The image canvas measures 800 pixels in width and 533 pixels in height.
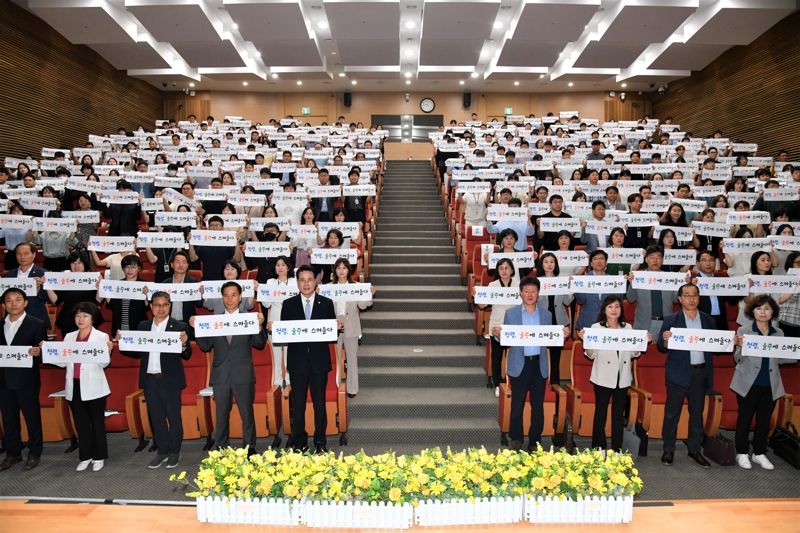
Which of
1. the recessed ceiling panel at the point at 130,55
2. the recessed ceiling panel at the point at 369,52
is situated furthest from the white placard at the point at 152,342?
the recessed ceiling panel at the point at 130,55

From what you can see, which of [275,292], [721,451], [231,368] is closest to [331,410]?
[231,368]

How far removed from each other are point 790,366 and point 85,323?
5731 millimetres

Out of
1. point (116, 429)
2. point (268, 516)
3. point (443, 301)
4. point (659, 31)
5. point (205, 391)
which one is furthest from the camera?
point (659, 31)

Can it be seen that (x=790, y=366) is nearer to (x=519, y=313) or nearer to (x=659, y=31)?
(x=519, y=313)

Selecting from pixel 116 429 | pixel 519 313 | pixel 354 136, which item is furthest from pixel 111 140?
pixel 519 313

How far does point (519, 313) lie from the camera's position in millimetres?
4312

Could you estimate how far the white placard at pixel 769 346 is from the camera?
3986mm

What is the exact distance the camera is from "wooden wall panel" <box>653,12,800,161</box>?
12.2m

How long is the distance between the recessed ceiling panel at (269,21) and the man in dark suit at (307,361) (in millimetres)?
9810

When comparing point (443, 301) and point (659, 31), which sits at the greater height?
point (659, 31)

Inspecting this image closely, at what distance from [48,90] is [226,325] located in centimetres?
1216

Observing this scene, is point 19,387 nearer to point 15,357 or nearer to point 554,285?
point 15,357

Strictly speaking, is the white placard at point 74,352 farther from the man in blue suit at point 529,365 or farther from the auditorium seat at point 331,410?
the man in blue suit at point 529,365

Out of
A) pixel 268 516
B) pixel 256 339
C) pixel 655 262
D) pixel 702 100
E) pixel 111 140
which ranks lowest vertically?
pixel 268 516
